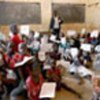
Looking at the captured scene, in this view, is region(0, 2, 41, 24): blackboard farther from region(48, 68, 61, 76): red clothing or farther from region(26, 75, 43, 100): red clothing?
region(26, 75, 43, 100): red clothing

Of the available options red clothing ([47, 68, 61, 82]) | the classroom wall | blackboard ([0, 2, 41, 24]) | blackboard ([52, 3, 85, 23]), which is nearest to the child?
red clothing ([47, 68, 61, 82])

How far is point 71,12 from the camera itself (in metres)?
10.2

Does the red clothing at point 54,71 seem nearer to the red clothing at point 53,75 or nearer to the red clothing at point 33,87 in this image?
the red clothing at point 53,75

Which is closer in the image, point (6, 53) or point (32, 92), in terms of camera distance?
point (32, 92)

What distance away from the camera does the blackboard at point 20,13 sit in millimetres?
9133

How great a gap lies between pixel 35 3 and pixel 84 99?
650cm

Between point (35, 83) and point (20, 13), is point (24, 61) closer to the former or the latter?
point (35, 83)

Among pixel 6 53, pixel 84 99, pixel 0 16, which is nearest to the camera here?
pixel 84 99

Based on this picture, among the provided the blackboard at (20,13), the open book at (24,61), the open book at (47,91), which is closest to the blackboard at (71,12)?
the blackboard at (20,13)

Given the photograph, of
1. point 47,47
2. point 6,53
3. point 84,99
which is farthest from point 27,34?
point 84,99

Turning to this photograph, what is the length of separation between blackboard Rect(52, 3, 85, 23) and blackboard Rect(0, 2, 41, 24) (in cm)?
78

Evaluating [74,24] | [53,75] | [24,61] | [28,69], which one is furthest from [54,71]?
[74,24]

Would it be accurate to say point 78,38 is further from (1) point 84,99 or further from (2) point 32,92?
(2) point 32,92

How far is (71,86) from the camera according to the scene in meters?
4.06
